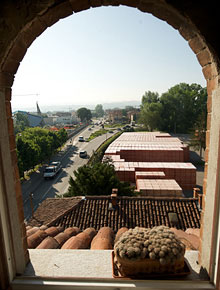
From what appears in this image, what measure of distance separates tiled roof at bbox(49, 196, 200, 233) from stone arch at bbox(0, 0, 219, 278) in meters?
5.88

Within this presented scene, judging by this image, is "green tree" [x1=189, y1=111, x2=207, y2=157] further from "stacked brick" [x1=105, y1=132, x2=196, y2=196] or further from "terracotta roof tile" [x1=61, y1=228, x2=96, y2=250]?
"terracotta roof tile" [x1=61, y1=228, x2=96, y2=250]

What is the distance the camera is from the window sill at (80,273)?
1.86 meters

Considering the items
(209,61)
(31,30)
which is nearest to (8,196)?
(31,30)

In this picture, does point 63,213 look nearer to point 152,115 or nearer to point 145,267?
point 145,267

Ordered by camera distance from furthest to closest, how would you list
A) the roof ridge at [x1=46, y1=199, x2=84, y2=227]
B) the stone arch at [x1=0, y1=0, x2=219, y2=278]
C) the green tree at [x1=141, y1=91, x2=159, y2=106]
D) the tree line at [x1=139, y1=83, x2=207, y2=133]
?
the green tree at [x1=141, y1=91, x2=159, y2=106], the tree line at [x1=139, y1=83, x2=207, y2=133], the roof ridge at [x1=46, y1=199, x2=84, y2=227], the stone arch at [x1=0, y1=0, x2=219, y2=278]

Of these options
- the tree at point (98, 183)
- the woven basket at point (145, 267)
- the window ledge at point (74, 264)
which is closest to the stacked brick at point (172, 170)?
the tree at point (98, 183)

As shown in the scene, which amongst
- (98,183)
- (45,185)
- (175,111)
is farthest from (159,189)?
(175,111)

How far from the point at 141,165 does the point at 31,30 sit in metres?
15.0

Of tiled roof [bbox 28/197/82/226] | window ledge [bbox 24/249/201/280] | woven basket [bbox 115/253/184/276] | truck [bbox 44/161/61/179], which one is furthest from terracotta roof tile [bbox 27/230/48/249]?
truck [bbox 44/161/61/179]

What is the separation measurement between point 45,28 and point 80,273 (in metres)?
2.40

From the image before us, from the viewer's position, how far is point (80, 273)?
80.0 inches

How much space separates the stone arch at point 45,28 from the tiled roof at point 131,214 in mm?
5878

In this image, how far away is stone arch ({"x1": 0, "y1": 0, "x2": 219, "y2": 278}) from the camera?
1609 mm

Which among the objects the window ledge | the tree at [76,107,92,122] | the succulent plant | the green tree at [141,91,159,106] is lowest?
the window ledge
